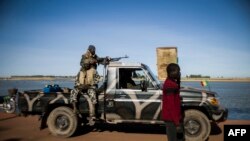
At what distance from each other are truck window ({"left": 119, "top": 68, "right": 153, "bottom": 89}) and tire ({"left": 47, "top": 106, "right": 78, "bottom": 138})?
1.72m

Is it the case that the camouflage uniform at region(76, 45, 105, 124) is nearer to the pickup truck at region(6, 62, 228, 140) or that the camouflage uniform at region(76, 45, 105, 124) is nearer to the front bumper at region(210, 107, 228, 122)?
the pickup truck at region(6, 62, 228, 140)

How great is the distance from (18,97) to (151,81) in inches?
158

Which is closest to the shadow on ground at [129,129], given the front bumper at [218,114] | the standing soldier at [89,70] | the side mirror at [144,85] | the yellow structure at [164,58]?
the front bumper at [218,114]

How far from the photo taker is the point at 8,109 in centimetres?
1209

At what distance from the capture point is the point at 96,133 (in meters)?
8.18

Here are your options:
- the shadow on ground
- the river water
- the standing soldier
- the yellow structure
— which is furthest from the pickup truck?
the yellow structure

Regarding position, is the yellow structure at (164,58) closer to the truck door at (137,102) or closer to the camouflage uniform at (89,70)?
the truck door at (137,102)

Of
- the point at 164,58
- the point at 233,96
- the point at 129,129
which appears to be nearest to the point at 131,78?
the point at 129,129

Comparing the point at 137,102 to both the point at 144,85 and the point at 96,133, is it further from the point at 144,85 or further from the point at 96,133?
the point at 96,133

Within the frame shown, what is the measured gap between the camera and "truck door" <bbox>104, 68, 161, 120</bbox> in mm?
7137

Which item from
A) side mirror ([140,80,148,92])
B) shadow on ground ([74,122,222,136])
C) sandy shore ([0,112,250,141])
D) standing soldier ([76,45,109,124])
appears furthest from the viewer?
shadow on ground ([74,122,222,136])

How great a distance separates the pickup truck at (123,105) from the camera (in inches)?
273

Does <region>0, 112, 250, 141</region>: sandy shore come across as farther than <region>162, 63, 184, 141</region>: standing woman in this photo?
Yes

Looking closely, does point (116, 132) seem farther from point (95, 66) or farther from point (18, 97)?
point (18, 97)
